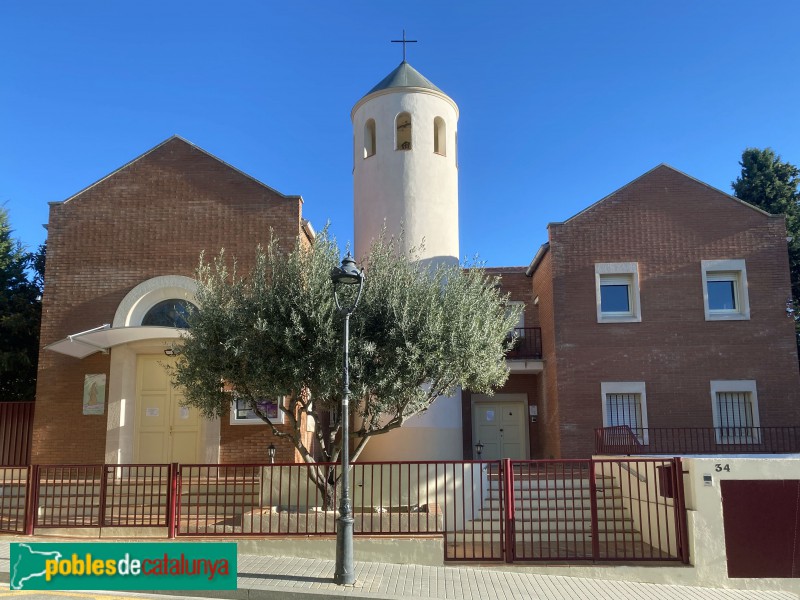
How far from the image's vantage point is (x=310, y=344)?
36.8ft

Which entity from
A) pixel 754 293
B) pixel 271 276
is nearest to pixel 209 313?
pixel 271 276

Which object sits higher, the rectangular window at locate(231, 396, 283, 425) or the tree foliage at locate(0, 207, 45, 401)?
the tree foliage at locate(0, 207, 45, 401)

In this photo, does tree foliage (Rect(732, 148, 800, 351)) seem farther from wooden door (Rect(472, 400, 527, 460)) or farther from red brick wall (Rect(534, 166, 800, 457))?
wooden door (Rect(472, 400, 527, 460))

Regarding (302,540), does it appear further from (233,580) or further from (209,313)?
(209,313)

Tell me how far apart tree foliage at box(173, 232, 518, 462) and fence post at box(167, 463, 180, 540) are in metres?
1.23

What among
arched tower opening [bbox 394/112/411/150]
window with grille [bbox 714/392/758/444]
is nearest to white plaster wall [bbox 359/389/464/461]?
arched tower opening [bbox 394/112/411/150]

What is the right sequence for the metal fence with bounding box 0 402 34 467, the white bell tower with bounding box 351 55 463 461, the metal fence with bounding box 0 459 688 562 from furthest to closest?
the white bell tower with bounding box 351 55 463 461 → the metal fence with bounding box 0 402 34 467 → the metal fence with bounding box 0 459 688 562

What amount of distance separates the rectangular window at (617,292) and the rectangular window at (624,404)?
166 cm

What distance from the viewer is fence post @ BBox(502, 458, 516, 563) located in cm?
1057

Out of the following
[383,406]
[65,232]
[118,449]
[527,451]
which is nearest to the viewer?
[383,406]

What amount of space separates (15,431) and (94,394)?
3.16 meters

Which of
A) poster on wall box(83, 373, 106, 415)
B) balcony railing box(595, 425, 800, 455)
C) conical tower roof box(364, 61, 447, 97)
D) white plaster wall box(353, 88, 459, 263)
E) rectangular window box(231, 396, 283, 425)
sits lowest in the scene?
balcony railing box(595, 425, 800, 455)

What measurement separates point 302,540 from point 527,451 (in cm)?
1172

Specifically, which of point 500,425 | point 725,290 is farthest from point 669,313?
point 500,425
